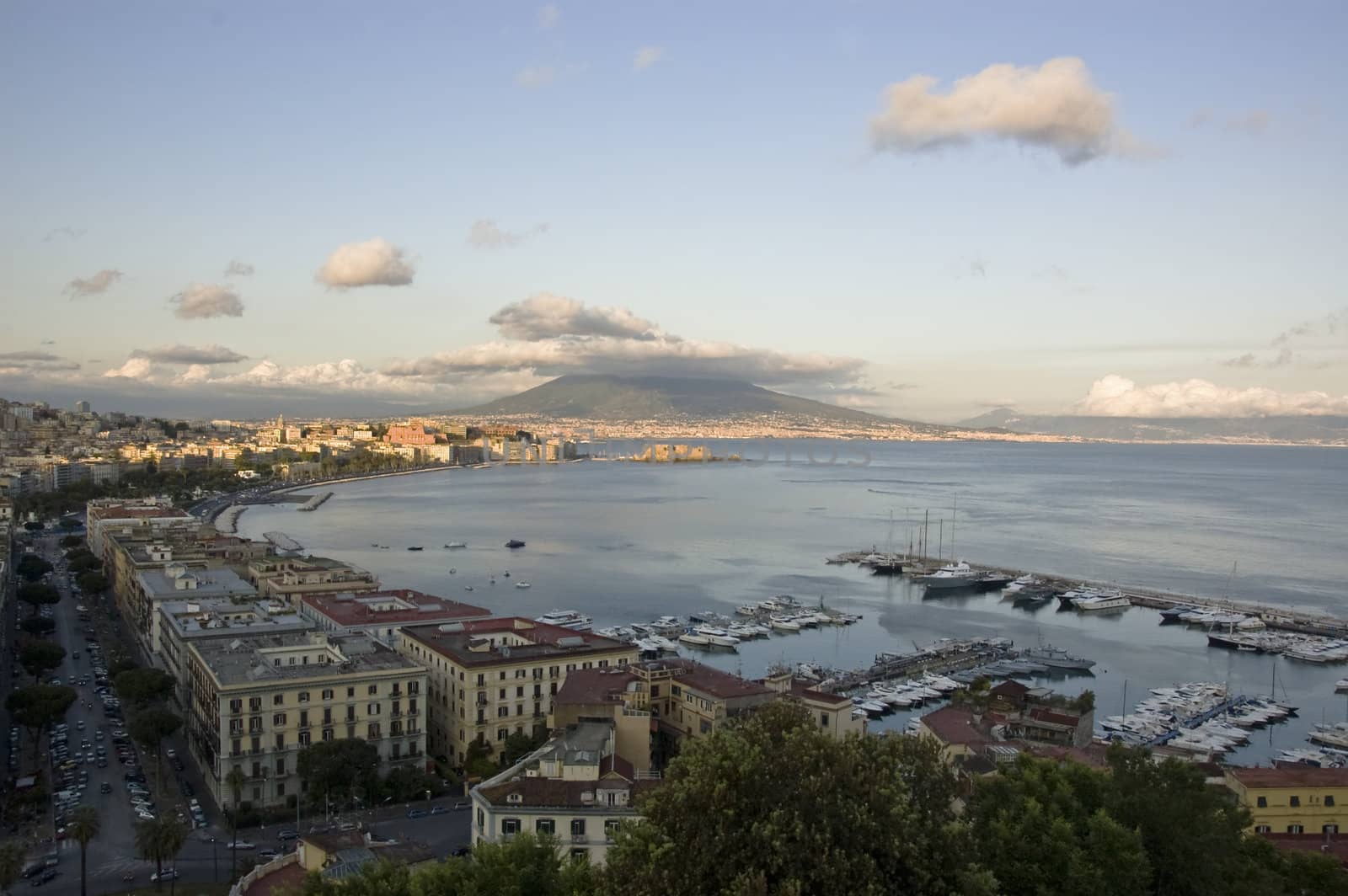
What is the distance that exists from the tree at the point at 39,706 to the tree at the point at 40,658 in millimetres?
2412

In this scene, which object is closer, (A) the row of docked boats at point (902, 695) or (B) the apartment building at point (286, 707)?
(B) the apartment building at point (286, 707)

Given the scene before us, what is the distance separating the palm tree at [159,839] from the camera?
31.1ft

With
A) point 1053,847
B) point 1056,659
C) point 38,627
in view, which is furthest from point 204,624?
point 1056,659

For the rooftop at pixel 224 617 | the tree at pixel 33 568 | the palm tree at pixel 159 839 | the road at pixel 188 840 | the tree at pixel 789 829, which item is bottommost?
the road at pixel 188 840

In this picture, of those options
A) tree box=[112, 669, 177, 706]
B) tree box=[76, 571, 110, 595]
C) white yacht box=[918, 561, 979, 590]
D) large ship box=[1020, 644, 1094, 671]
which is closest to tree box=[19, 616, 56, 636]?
tree box=[76, 571, 110, 595]

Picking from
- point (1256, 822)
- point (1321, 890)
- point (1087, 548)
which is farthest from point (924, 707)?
point (1087, 548)

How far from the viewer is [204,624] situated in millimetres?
16250

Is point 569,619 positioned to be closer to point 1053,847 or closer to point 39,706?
point 39,706

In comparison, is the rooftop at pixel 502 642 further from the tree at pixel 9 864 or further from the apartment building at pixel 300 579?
the tree at pixel 9 864

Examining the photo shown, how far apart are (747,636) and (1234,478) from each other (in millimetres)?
77934

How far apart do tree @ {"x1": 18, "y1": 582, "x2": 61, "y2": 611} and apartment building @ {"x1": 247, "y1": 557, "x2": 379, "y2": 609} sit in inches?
163

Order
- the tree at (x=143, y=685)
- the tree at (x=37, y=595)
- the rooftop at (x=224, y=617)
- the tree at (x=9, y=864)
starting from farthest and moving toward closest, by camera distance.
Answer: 1. the tree at (x=37, y=595)
2. the rooftop at (x=224, y=617)
3. the tree at (x=143, y=685)
4. the tree at (x=9, y=864)

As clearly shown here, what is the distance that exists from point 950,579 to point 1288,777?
74.4 ft

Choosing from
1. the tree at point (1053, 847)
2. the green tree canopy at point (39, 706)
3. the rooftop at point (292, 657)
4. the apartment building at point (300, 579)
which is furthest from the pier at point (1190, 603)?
the green tree canopy at point (39, 706)
